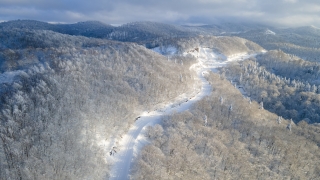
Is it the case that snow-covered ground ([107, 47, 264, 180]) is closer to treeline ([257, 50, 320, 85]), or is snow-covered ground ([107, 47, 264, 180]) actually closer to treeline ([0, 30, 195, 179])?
treeline ([0, 30, 195, 179])

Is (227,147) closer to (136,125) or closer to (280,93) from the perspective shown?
(136,125)

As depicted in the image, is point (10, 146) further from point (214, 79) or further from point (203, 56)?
point (203, 56)

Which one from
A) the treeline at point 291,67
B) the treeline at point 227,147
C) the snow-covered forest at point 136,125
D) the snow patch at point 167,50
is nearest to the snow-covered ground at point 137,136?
the snow-covered forest at point 136,125

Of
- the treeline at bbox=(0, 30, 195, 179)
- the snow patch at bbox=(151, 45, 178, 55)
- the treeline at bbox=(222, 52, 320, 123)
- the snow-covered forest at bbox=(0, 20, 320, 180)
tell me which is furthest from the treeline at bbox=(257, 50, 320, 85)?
the treeline at bbox=(0, 30, 195, 179)

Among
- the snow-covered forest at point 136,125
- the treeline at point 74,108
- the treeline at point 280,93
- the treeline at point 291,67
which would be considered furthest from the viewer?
the treeline at point 291,67

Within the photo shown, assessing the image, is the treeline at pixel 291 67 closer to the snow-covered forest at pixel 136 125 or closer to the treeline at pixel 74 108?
the snow-covered forest at pixel 136 125

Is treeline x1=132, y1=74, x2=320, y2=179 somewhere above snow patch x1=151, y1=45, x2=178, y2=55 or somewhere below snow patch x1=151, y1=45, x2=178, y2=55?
below
